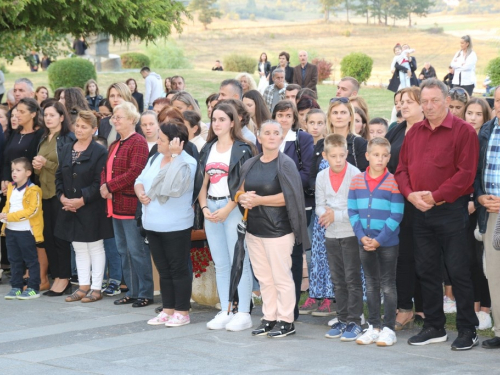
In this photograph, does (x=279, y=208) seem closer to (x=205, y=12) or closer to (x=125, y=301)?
(x=125, y=301)

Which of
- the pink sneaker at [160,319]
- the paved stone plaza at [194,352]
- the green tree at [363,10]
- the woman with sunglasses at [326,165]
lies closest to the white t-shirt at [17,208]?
the paved stone plaza at [194,352]

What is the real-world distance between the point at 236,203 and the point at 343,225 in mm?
1041

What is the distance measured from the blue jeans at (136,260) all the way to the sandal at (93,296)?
17.8 inches

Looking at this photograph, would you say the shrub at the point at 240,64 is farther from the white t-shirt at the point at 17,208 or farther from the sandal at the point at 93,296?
the sandal at the point at 93,296

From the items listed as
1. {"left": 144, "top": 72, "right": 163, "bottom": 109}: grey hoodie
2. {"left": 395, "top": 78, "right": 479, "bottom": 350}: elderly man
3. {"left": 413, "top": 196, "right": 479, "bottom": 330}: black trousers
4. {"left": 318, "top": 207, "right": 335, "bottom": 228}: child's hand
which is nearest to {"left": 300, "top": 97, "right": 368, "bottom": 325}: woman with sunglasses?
{"left": 318, "top": 207, "right": 335, "bottom": 228}: child's hand

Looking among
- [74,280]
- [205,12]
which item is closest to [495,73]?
[74,280]

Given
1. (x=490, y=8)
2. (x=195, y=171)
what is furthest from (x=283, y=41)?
(x=195, y=171)

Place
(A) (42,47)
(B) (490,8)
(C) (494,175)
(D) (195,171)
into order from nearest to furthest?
(C) (494,175)
(D) (195,171)
(A) (42,47)
(B) (490,8)

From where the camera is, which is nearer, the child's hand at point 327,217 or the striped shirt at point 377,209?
the striped shirt at point 377,209

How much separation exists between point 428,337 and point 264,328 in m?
1.49

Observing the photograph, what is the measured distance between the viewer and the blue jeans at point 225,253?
27.1ft

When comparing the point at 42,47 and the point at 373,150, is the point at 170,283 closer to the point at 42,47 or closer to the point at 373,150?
the point at 373,150

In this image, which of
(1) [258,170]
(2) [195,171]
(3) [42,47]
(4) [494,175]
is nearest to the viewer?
(4) [494,175]

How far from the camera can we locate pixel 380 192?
750 centimetres
